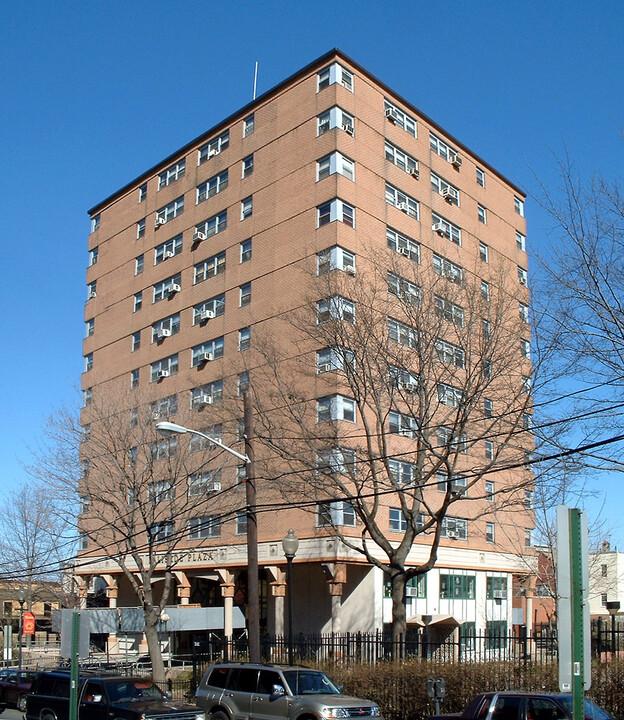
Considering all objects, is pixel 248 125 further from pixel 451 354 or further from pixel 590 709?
pixel 590 709

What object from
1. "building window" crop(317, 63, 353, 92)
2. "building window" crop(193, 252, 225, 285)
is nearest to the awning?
"building window" crop(193, 252, 225, 285)

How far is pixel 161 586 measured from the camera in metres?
48.7

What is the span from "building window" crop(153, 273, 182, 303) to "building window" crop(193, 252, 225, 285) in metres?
1.45

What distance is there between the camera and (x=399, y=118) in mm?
44875

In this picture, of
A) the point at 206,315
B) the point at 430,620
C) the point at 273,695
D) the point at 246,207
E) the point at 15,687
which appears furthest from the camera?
the point at 206,315

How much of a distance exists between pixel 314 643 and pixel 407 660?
4150 mm

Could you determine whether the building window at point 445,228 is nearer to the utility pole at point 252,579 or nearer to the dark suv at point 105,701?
the utility pole at point 252,579

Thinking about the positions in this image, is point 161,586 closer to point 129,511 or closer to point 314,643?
point 129,511

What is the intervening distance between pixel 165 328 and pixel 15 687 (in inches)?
921

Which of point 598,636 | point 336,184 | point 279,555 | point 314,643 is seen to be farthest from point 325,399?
point 598,636

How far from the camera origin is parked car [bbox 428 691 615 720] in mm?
13391

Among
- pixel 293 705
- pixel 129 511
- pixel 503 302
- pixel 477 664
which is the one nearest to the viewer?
pixel 293 705

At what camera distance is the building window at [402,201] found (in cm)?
4244

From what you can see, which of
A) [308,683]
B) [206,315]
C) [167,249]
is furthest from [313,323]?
[167,249]
